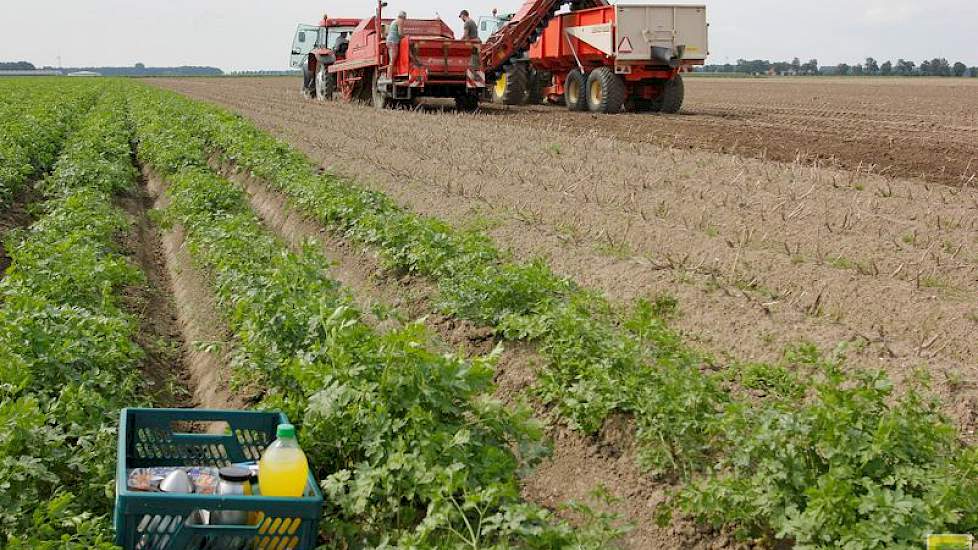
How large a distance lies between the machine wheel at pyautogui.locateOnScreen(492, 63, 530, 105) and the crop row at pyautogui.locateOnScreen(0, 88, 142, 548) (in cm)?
1717

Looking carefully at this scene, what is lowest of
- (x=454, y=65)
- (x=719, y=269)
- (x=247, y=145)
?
(x=719, y=269)

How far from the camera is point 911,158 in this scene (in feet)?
44.0

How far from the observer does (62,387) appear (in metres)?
4.97

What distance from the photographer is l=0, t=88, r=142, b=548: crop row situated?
12.2ft

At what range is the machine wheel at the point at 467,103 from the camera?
2338 centimetres

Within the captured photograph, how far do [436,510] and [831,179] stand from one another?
869 centimetres

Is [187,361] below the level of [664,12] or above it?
below

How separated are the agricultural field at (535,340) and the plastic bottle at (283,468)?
0.15 m

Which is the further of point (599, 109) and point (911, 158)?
point (599, 109)

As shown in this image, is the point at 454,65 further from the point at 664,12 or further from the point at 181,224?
the point at 181,224

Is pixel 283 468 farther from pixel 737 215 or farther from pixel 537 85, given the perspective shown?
pixel 537 85

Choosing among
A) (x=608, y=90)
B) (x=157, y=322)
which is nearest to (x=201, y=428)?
(x=157, y=322)

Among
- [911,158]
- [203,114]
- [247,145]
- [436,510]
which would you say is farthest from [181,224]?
[203,114]

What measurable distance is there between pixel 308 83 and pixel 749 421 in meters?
29.6
